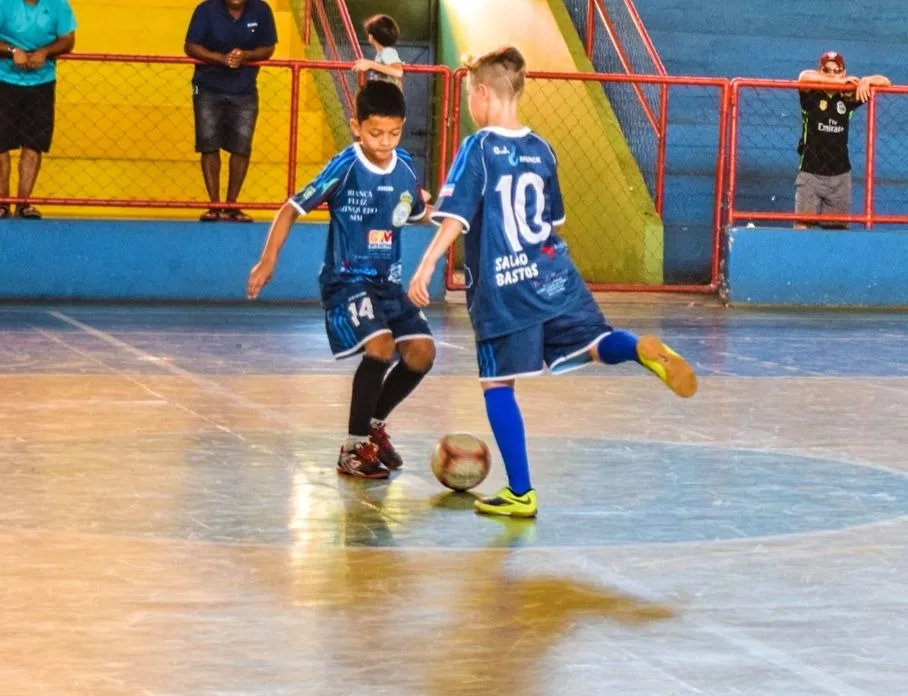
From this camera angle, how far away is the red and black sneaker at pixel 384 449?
8.00m

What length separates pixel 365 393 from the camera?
7.96 m

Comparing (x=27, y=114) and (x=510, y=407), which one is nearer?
(x=510, y=407)

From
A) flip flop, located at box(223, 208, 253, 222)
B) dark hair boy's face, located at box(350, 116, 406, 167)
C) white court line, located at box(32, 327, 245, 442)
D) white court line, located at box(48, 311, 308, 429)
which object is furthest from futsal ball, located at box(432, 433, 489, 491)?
flip flop, located at box(223, 208, 253, 222)

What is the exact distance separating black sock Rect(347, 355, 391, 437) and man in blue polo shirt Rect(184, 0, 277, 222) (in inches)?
316

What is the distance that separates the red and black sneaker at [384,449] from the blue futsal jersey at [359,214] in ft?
2.09

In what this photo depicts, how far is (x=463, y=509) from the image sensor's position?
284 inches

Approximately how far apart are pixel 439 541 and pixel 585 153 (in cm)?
1290

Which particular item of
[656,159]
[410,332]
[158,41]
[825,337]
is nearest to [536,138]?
[410,332]

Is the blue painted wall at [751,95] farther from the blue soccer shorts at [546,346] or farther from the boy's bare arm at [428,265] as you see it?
the boy's bare arm at [428,265]

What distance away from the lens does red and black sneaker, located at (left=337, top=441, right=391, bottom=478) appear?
778 cm

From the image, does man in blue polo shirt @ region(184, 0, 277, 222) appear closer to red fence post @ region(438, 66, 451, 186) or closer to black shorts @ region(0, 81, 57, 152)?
black shorts @ region(0, 81, 57, 152)

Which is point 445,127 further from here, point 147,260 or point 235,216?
point 147,260

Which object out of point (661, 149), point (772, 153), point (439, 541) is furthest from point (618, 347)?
point (772, 153)

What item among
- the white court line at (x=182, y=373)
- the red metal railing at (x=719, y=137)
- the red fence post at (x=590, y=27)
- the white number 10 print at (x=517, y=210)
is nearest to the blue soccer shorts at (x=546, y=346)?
the white number 10 print at (x=517, y=210)
